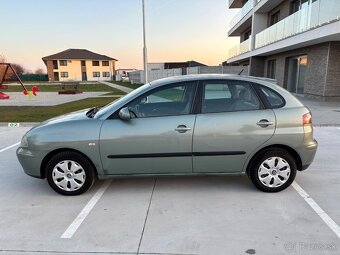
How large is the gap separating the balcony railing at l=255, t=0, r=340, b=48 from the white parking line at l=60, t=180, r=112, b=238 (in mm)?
11504

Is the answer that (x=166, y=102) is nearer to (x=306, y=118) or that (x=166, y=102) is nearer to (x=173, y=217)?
(x=173, y=217)

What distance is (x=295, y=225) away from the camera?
319 centimetres

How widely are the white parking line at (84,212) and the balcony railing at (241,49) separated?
2345 centimetres

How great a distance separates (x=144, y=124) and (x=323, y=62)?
43.9 feet

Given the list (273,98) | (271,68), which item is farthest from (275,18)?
(273,98)

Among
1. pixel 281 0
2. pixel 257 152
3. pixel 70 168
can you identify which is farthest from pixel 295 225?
pixel 281 0

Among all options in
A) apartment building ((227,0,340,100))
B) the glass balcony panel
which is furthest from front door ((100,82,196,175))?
the glass balcony panel

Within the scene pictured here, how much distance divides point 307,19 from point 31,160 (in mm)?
14065

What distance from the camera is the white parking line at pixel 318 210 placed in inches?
123

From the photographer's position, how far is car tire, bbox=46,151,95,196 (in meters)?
3.88

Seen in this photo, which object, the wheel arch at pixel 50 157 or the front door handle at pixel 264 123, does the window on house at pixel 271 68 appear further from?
the wheel arch at pixel 50 157

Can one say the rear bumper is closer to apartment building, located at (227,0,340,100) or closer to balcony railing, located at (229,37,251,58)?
apartment building, located at (227,0,340,100)

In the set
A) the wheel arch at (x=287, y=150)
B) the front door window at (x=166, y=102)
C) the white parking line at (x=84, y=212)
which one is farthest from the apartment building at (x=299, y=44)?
the white parking line at (x=84, y=212)

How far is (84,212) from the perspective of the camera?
3557 mm
